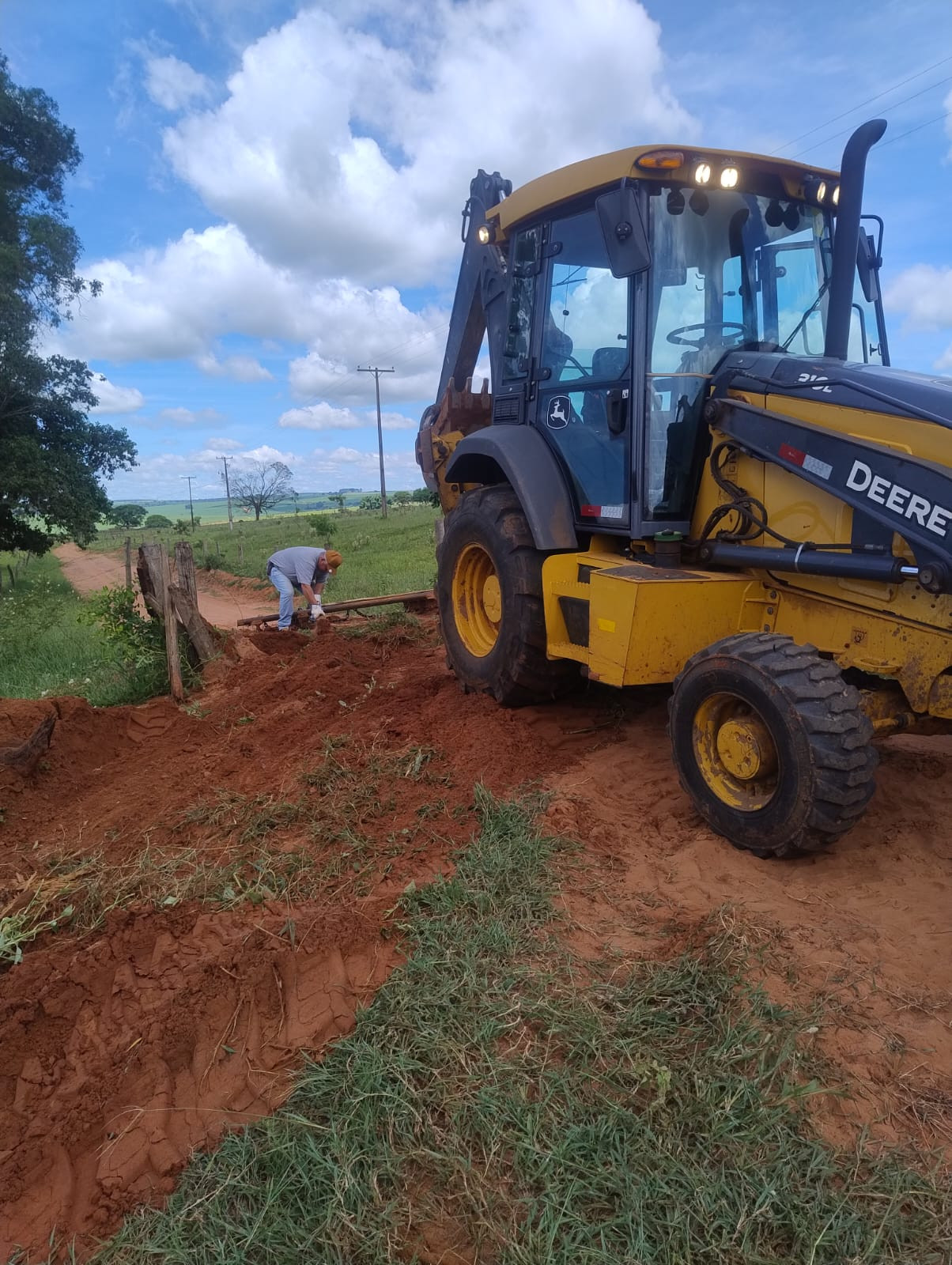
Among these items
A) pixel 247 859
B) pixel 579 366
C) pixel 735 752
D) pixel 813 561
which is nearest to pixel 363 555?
pixel 579 366

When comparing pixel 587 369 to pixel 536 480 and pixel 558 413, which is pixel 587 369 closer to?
pixel 558 413

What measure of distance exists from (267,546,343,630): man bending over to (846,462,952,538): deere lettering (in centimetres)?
670

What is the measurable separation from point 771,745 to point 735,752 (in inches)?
6.9

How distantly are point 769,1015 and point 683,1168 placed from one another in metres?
0.66

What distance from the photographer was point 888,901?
11.0 ft

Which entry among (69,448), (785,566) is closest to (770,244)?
(785,566)

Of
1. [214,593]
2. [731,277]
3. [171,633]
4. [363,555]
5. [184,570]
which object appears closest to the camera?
[731,277]

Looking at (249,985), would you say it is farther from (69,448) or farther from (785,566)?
(69,448)

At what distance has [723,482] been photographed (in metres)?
4.41

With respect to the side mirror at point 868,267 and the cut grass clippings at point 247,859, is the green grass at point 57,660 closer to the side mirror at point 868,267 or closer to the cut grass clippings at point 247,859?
the cut grass clippings at point 247,859

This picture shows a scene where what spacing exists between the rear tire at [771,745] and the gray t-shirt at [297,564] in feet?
21.6

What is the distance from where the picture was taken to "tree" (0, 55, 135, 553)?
1956 centimetres

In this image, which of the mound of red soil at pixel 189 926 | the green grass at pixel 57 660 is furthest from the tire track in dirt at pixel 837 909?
the green grass at pixel 57 660

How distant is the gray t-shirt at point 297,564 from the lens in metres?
9.70
